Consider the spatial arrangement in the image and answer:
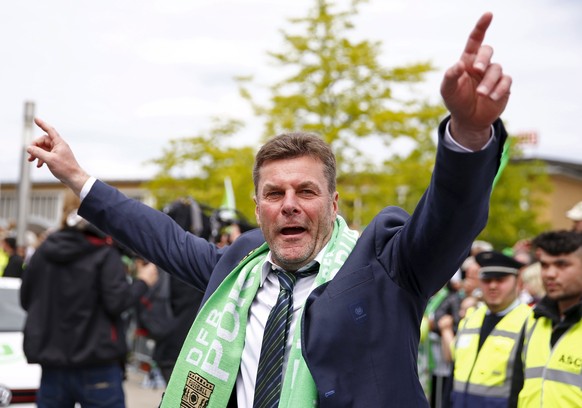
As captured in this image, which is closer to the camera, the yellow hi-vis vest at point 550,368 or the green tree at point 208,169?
the yellow hi-vis vest at point 550,368

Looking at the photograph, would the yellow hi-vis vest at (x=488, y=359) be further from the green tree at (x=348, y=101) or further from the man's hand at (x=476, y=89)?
the green tree at (x=348, y=101)

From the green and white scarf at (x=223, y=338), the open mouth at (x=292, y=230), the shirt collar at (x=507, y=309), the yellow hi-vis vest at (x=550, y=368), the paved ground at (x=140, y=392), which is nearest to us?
the green and white scarf at (x=223, y=338)

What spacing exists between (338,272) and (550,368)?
242cm

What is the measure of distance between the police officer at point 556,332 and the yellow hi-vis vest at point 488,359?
1.05 ft

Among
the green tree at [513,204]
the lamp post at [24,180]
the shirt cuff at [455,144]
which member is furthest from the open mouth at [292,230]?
the green tree at [513,204]

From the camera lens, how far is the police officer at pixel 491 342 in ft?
18.0

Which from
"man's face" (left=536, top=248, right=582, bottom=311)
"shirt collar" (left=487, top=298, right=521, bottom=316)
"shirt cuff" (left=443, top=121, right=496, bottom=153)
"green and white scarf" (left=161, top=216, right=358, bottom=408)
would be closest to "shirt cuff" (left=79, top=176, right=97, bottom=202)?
"green and white scarf" (left=161, top=216, right=358, bottom=408)

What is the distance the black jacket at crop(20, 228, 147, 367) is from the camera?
249 inches

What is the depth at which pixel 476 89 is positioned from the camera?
2154 millimetres

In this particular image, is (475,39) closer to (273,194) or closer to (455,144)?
(455,144)

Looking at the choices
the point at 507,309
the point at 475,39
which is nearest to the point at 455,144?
the point at 475,39

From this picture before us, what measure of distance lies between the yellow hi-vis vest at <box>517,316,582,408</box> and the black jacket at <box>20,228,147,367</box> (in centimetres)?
306

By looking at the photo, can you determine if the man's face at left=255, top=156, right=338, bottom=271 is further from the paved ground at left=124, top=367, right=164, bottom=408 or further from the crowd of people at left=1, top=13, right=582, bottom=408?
the paved ground at left=124, top=367, right=164, bottom=408

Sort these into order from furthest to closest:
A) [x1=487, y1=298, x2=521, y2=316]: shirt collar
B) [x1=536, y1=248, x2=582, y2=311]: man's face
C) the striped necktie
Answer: [x1=487, y1=298, x2=521, y2=316]: shirt collar
[x1=536, y1=248, x2=582, y2=311]: man's face
the striped necktie
